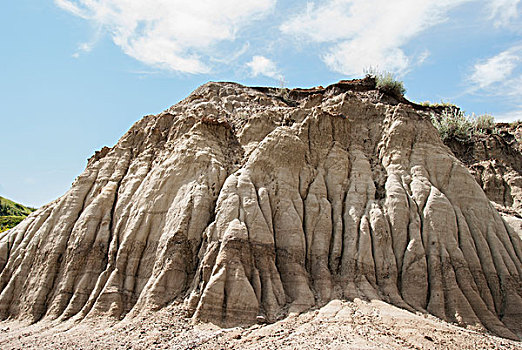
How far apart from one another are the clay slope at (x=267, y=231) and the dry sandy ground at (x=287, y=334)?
816mm

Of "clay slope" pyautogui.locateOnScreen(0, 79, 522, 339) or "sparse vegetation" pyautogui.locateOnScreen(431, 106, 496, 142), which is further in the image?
"sparse vegetation" pyautogui.locateOnScreen(431, 106, 496, 142)

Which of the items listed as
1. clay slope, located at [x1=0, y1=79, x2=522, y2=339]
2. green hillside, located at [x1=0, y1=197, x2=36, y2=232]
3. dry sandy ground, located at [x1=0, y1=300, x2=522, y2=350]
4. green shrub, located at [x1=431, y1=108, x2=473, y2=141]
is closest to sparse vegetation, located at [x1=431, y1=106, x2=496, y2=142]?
green shrub, located at [x1=431, y1=108, x2=473, y2=141]

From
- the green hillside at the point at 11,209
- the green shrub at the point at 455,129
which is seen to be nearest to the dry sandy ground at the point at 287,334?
the green shrub at the point at 455,129

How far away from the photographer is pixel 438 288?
1927cm

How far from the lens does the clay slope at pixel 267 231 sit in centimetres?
1841

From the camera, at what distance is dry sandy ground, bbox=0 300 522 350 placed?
1462 cm

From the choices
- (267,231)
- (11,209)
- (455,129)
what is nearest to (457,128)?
(455,129)

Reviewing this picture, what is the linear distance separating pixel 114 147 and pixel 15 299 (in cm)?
1064

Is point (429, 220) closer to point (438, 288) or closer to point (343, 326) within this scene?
point (438, 288)

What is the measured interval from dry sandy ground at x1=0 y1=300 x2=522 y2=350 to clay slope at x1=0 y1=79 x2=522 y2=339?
2.68 ft

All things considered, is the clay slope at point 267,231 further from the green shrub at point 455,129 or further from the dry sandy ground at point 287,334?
the green shrub at point 455,129

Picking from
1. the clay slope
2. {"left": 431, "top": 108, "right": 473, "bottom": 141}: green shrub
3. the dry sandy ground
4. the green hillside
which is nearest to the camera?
the dry sandy ground

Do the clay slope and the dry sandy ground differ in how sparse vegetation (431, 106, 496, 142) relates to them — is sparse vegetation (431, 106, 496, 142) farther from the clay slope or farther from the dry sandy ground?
the dry sandy ground

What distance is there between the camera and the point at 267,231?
19594mm
